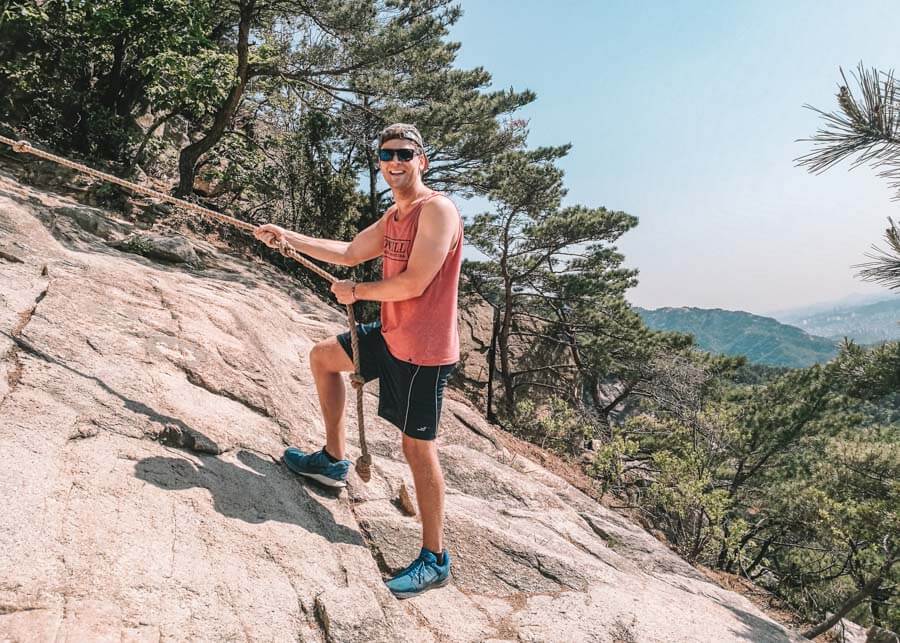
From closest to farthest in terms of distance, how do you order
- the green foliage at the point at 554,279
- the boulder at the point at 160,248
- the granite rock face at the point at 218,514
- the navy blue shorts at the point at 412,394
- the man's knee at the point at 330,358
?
the granite rock face at the point at 218,514 → the navy blue shorts at the point at 412,394 → the man's knee at the point at 330,358 → the boulder at the point at 160,248 → the green foliage at the point at 554,279

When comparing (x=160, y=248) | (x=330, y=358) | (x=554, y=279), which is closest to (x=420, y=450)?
(x=330, y=358)

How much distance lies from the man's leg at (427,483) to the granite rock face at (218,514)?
12.2 inches

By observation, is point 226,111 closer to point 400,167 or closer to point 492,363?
point 400,167

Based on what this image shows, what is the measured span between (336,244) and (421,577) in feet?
5.88

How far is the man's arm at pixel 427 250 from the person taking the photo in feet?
7.44

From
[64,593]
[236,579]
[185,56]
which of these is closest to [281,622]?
[236,579]

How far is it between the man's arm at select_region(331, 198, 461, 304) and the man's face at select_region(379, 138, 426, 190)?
20 cm

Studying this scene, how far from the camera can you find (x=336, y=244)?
2.95 m

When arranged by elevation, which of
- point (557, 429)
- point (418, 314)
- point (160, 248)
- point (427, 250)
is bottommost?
point (557, 429)

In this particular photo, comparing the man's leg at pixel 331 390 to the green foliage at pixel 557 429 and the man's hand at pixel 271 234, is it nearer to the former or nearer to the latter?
the man's hand at pixel 271 234

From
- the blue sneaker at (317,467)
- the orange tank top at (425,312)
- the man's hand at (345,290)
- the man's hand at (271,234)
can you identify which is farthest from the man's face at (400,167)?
the blue sneaker at (317,467)

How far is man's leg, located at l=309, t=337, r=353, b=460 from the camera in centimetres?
274

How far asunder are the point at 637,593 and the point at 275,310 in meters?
4.14

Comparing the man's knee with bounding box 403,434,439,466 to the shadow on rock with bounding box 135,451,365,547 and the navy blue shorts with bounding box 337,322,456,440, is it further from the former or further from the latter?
the shadow on rock with bounding box 135,451,365,547
